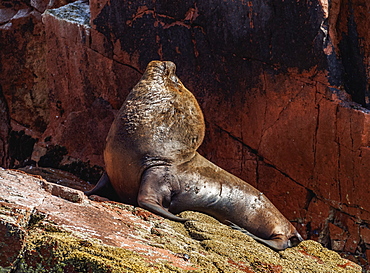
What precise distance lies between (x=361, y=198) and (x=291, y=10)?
2.06 m

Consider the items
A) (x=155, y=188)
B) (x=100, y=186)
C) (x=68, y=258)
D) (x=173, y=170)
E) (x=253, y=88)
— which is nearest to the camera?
(x=68, y=258)

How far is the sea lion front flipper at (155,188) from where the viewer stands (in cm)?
448

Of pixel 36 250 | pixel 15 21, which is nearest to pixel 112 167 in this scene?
pixel 36 250

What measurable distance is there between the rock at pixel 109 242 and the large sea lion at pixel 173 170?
2.12 ft

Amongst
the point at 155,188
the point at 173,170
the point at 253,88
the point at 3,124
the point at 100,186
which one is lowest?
the point at 3,124

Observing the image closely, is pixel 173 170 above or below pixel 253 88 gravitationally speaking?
below

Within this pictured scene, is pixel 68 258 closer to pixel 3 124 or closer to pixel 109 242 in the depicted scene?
pixel 109 242

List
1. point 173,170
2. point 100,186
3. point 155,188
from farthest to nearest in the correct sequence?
1. point 100,186
2. point 173,170
3. point 155,188

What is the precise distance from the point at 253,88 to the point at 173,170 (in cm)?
168

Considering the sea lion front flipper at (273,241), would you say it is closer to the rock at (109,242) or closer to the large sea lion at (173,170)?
the large sea lion at (173,170)

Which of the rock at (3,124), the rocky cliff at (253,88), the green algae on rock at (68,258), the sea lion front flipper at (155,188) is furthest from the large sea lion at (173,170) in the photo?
the rock at (3,124)

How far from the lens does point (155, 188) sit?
4664 millimetres

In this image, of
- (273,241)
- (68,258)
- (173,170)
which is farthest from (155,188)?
(68,258)

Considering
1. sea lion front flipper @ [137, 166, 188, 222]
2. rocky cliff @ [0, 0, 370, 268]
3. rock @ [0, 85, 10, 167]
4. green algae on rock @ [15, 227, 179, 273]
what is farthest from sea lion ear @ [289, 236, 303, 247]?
rock @ [0, 85, 10, 167]
